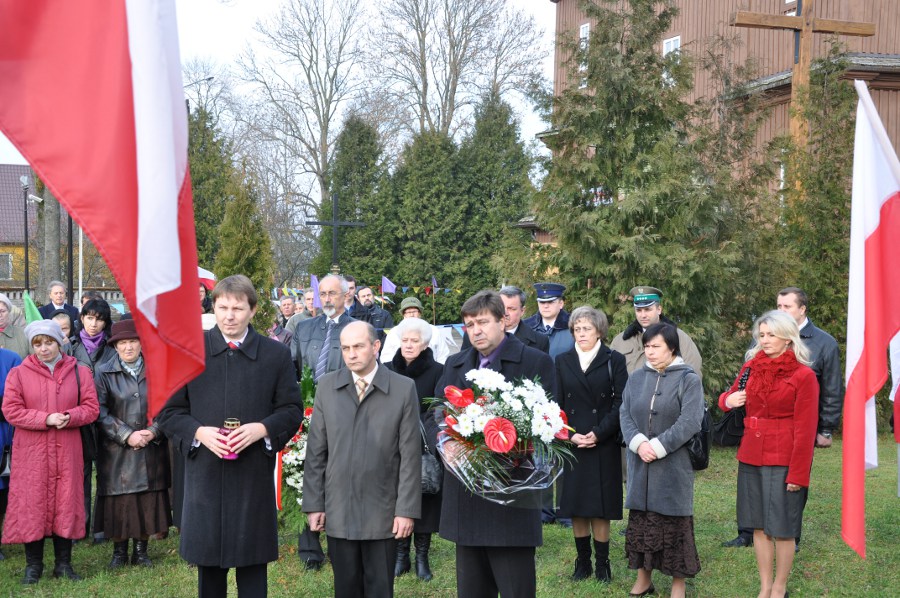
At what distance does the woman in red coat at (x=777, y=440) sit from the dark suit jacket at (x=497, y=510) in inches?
77.8

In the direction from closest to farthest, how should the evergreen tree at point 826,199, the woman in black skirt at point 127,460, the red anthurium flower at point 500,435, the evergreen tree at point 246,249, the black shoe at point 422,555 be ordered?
1. the red anthurium flower at point 500,435
2. the black shoe at point 422,555
3. the woman in black skirt at point 127,460
4. the evergreen tree at point 826,199
5. the evergreen tree at point 246,249

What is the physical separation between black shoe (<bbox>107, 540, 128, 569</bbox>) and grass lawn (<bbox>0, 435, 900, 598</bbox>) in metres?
0.11

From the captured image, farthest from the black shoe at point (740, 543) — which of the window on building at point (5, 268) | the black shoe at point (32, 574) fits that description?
the window on building at point (5, 268)

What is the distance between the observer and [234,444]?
16.5 ft

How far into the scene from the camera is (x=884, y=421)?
1659 centimetres

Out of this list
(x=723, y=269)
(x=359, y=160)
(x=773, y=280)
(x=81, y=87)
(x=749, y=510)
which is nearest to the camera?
(x=81, y=87)

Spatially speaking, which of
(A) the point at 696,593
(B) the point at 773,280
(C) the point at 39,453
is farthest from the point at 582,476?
(B) the point at 773,280

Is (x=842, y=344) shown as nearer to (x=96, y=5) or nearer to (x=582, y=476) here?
(x=582, y=476)

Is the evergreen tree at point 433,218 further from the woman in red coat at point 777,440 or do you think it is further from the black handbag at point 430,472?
the black handbag at point 430,472

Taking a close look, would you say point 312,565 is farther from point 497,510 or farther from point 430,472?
point 497,510

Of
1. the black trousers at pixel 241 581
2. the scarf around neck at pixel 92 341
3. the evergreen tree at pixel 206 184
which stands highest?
the evergreen tree at pixel 206 184

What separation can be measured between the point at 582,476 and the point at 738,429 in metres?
1.26

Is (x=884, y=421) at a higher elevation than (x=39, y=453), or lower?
lower

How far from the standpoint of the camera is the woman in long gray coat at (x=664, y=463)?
653 cm
